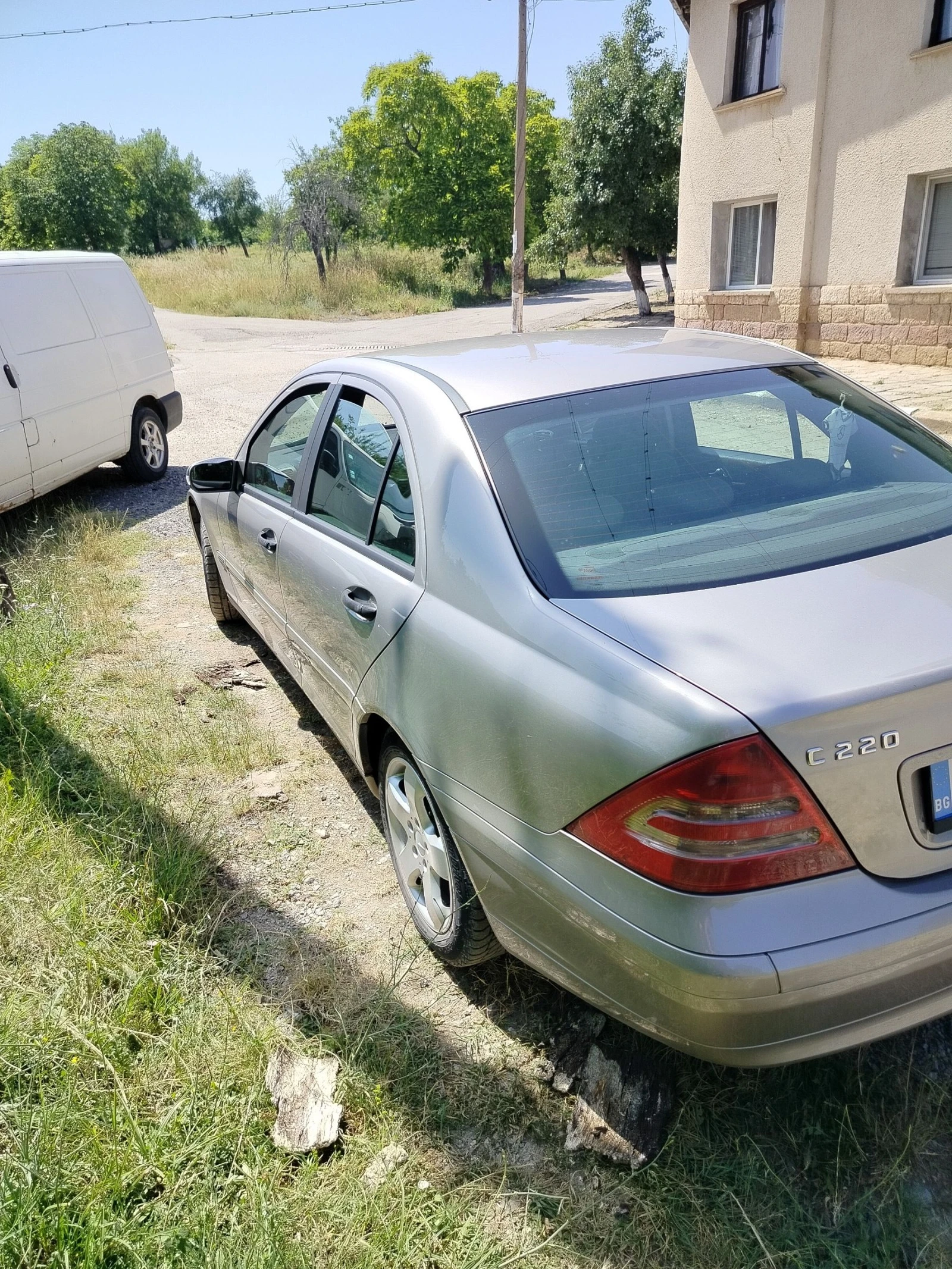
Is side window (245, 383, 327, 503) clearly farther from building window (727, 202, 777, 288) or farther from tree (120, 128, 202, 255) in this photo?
tree (120, 128, 202, 255)

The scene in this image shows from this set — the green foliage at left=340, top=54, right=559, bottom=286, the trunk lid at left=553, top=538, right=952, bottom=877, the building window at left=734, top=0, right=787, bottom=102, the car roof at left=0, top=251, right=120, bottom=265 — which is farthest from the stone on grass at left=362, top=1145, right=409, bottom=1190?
the green foliage at left=340, top=54, right=559, bottom=286

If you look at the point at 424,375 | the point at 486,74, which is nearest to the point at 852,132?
the point at 424,375

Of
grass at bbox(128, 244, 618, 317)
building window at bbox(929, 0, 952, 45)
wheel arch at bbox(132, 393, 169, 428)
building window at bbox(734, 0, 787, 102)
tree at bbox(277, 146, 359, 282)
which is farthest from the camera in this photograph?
tree at bbox(277, 146, 359, 282)

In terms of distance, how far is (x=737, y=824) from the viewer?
1697 millimetres

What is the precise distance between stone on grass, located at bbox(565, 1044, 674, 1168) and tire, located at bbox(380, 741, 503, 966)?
40cm

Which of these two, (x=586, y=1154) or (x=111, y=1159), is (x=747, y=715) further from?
(x=111, y=1159)

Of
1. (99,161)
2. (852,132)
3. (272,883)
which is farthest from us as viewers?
(99,161)

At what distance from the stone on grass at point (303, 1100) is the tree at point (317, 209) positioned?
36.9 meters

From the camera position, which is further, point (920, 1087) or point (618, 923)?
point (920, 1087)

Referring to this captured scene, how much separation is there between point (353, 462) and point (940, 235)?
12675 mm

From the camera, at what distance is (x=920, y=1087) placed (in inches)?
88.1

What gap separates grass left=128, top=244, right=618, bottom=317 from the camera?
110 ft

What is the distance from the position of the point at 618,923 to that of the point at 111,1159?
1254 mm

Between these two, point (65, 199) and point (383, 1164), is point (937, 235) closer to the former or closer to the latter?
point (383, 1164)
